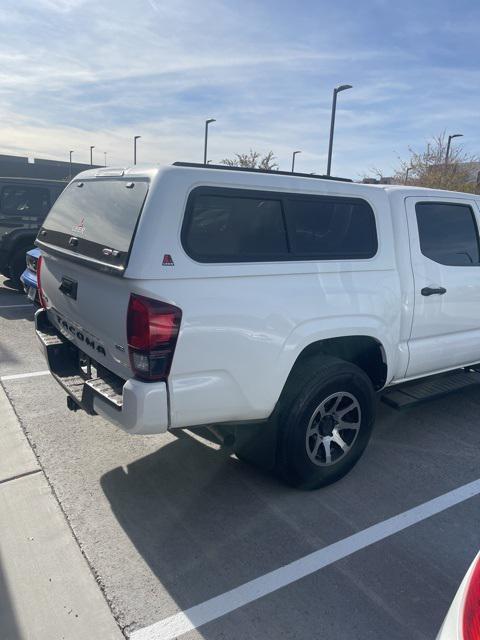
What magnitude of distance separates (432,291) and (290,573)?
232 centimetres

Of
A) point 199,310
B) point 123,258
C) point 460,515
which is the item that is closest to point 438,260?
point 460,515

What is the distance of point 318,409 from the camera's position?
131 inches

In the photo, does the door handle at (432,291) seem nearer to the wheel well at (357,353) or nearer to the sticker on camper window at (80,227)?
the wheel well at (357,353)

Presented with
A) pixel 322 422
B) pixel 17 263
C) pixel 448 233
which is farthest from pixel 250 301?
pixel 17 263

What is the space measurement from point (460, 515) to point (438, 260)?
6.18 feet

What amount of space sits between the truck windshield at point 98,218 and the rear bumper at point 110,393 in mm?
679

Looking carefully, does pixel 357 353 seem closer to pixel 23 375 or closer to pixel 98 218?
pixel 98 218

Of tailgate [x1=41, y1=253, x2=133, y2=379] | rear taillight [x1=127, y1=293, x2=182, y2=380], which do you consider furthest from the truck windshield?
rear taillight [x1=127, y1=293, x2=182, y2=380]

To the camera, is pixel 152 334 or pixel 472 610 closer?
pixel 472 610

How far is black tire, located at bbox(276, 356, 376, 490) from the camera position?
10.5ft

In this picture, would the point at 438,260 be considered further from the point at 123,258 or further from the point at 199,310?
the point at 123,258

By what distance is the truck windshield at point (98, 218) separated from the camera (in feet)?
9.20

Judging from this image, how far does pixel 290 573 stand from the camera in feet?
8.93

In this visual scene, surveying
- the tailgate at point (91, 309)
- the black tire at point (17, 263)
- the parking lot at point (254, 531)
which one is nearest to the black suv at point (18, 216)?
the black tire at point (17, 263)
